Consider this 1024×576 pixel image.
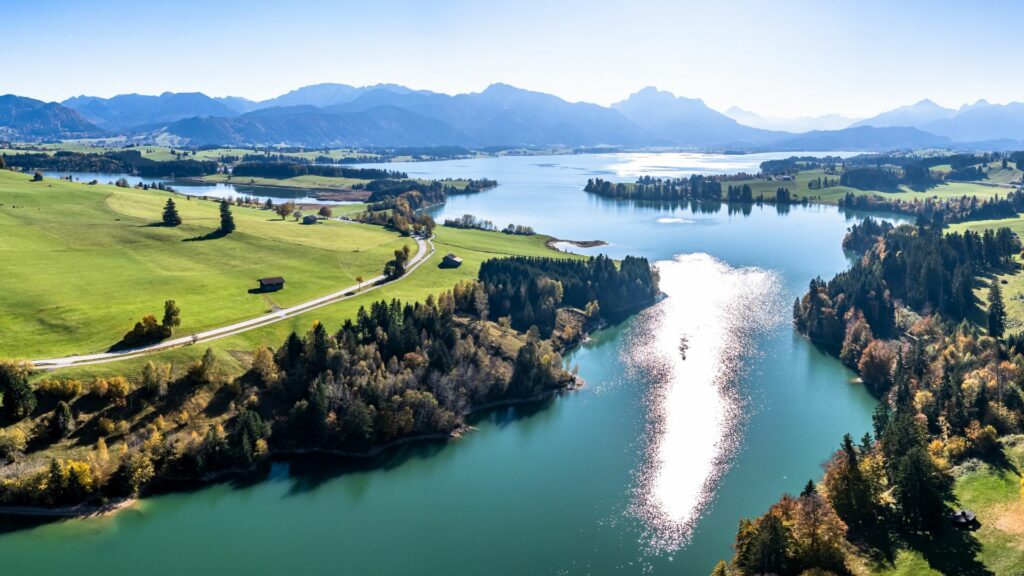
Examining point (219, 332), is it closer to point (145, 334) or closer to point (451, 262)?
point (145, 334)

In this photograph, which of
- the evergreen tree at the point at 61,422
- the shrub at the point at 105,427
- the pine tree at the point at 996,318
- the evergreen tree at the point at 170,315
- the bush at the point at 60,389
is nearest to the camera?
the evergreen tree at the point at 61,422

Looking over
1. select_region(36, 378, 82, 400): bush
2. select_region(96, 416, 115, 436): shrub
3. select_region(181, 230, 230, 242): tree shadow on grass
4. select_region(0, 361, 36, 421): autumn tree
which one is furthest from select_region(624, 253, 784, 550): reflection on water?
select_region(181, 230, 230, 242): tree shadow on grass

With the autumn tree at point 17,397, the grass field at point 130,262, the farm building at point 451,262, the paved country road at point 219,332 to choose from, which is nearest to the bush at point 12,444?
the autumn tree at point 17,397

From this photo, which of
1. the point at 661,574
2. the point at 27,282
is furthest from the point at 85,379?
the point at 661,574

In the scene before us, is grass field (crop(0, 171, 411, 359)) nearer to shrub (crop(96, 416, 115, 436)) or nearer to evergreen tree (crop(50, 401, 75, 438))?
evergreen tree (crop(50, 401, 75, 438))

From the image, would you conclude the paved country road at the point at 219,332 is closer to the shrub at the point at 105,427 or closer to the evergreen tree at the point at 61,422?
the evergreen tree at the point at 61,422
